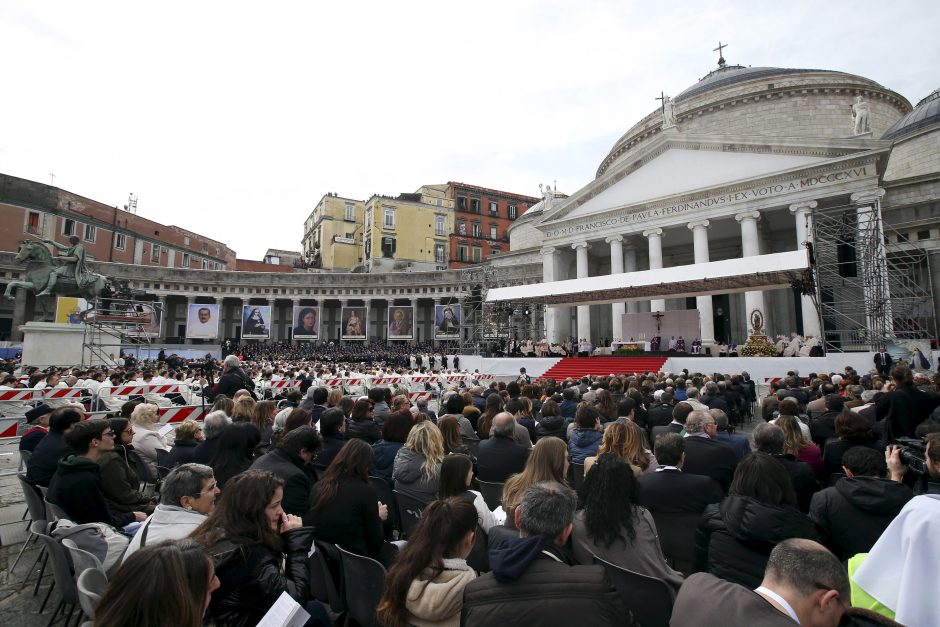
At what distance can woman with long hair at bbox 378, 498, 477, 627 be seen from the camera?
2182 millimetres

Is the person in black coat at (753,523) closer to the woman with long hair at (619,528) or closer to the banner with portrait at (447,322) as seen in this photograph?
the woman with long hair at (619,528)

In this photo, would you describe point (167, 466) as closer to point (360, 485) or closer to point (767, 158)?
point (360, 485)

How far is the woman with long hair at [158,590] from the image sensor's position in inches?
58.1

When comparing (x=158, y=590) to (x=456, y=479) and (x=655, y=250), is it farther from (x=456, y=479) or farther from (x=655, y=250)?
(x=655, y=250)

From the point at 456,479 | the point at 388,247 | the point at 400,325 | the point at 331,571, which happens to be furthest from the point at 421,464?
the point at 388,247

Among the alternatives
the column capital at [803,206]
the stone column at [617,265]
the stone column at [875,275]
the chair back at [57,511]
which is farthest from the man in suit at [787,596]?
the stone column at [617,265]

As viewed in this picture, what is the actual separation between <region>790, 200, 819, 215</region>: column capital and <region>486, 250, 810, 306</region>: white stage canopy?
15.4 feet

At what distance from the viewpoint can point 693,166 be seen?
89.1 feet

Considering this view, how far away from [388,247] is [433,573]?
52135mm

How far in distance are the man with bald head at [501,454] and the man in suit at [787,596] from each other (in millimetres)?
3113

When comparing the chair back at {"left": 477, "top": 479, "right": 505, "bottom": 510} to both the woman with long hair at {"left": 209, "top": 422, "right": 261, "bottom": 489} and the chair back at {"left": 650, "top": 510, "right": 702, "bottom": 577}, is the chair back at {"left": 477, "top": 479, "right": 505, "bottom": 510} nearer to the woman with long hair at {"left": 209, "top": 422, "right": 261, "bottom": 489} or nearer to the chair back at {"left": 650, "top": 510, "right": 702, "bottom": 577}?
the chair back at {"left": 650, "top": 510, "right": 702, "bottom": 577}

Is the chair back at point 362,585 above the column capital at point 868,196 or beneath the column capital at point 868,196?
beneath

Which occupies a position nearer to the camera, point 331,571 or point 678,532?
point 331,571

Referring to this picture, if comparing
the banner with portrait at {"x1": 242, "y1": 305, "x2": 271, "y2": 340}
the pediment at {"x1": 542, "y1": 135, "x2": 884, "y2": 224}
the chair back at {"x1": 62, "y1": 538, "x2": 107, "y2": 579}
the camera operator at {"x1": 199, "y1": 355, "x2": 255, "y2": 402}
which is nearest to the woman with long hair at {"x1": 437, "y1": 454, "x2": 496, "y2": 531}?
the chair back at {"x1": 62, "y1": 538, "x2": 107, "y2": 579}
